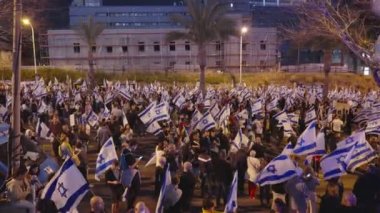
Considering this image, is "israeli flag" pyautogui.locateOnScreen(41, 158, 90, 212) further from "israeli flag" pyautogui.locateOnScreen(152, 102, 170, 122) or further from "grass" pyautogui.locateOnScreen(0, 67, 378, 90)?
"grass" pyautogui.locateOnScreen(0, 67, 378, 90)

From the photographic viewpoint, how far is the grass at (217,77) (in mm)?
56906

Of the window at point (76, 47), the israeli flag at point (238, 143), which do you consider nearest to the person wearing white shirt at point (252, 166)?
the israeli flag at point (238, 143)

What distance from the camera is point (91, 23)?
5256 centimetres

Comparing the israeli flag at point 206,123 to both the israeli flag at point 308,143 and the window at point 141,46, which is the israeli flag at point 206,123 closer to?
the israeli flag at point 308,143

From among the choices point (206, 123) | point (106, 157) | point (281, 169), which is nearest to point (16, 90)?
point (106, 157)

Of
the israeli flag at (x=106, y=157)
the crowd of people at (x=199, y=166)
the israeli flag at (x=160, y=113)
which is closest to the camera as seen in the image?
the crowd of people at (x=199, y=166)

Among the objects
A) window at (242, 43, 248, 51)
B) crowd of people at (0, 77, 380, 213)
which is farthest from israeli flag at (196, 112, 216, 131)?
window at (242, 43, 248, 51)

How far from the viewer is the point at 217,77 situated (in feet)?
192

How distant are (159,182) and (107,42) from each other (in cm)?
5844

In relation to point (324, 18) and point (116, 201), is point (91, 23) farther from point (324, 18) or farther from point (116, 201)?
point (116, 201)

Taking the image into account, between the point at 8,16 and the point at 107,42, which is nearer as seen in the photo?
the point at 8,16

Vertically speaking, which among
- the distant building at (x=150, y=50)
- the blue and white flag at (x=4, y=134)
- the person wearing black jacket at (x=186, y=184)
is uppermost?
the distant building at (x=150, y=50)

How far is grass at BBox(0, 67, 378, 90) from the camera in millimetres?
56906

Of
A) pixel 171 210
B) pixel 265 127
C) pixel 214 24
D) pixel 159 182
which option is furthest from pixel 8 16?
pixel 214 24
